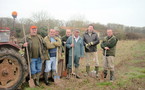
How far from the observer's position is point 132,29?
171 feet

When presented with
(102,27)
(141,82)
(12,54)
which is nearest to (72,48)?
(12,54)

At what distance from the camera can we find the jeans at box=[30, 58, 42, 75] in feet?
17.4

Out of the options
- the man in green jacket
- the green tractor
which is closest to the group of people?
the man in green jacket

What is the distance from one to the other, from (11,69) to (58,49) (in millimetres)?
1824

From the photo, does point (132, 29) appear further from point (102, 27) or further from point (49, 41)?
point (49, 41)

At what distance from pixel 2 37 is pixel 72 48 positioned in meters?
2.62

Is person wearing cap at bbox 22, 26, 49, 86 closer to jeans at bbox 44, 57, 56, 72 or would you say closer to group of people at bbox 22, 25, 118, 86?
group of people at bbox 22, 25, 118, 86

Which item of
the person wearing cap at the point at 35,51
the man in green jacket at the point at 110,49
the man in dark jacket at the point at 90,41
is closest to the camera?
the person wearing cap at the point at 35,51

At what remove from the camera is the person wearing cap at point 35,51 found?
17.1 feet

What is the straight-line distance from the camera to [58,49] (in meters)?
5.89

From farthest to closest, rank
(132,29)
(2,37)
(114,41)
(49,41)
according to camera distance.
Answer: (132,29), (114,41), (49,41), (2,37)

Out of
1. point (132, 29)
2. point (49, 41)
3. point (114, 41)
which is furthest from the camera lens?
point (132, 29)

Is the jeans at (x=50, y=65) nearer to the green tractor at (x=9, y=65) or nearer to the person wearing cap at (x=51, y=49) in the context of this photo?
the person wearing cap at (x=51, y=49)

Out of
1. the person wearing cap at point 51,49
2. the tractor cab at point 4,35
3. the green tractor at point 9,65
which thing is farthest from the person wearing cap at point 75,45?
the tractor cab at point 4,35
